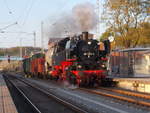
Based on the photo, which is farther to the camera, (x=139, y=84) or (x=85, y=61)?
(x=85, y=61)

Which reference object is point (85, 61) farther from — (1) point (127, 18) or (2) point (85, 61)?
(1) point (127, 18)

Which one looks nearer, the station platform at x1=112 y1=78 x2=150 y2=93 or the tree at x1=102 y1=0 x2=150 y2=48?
the station platform at x1=112 y1=78 x2=150 y2=93

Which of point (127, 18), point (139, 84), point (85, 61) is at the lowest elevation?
point (139, 84)

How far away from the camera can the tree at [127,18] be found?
37.4 meters

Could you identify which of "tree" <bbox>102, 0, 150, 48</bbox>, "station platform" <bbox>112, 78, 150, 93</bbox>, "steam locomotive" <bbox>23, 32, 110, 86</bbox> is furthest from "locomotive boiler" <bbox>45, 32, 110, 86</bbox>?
"tree" <bbox>102, 0, 150, 48</bbox>

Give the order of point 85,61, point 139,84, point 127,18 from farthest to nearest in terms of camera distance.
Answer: point 127,18
point 85,61
point 139,84

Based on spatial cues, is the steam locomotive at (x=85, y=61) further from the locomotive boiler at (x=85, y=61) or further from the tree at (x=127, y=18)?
the tree at (x=127, y=18)

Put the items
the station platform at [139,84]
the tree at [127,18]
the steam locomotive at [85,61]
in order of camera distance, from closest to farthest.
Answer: the station platform at [139,84] → the steam locomotive at [85,61] → the tree at [127,18]

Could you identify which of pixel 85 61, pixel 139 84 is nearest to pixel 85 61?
pixel 85 61

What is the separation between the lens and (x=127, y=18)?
1481 inches

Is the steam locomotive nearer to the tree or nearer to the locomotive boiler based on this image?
the locomotive boiler

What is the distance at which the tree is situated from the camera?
3738 cm

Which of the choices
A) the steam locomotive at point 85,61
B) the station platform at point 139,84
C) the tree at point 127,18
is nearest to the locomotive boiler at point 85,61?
the steam locomotive at point 85,61

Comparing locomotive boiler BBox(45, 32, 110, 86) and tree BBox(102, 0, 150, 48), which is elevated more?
tree BBox(102, 0, 150, 48)
